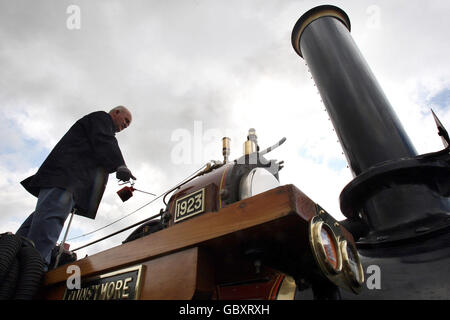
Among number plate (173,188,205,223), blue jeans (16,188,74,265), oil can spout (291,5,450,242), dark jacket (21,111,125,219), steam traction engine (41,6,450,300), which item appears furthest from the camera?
dark jacket (21,111,125,219)

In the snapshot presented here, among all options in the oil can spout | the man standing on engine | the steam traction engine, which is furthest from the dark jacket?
the oil can spout

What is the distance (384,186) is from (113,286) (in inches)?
40.3

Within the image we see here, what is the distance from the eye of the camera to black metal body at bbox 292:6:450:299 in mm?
859

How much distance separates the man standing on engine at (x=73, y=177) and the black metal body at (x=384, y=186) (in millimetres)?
1274

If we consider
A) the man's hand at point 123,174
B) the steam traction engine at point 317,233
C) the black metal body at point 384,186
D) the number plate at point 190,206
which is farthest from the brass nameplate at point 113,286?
the man's hand at point 123,174

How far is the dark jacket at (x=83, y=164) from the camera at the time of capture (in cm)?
171

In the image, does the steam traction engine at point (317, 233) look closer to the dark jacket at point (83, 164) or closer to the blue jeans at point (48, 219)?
the blue jeans at point (48, 219)

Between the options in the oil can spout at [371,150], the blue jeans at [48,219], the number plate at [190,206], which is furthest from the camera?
the blue jeans at [48,219]

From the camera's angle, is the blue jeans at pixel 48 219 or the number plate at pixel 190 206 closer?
the number plate at pixel 190 206

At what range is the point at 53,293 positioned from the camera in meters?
1.10

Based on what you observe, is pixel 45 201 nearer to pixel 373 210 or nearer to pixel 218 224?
pixel 218 224

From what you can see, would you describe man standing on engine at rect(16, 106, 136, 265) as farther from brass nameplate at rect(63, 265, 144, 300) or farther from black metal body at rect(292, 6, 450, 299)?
black metal body at rect(292, 6, 450, 299)

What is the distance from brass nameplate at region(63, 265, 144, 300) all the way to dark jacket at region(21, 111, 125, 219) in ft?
2.83
